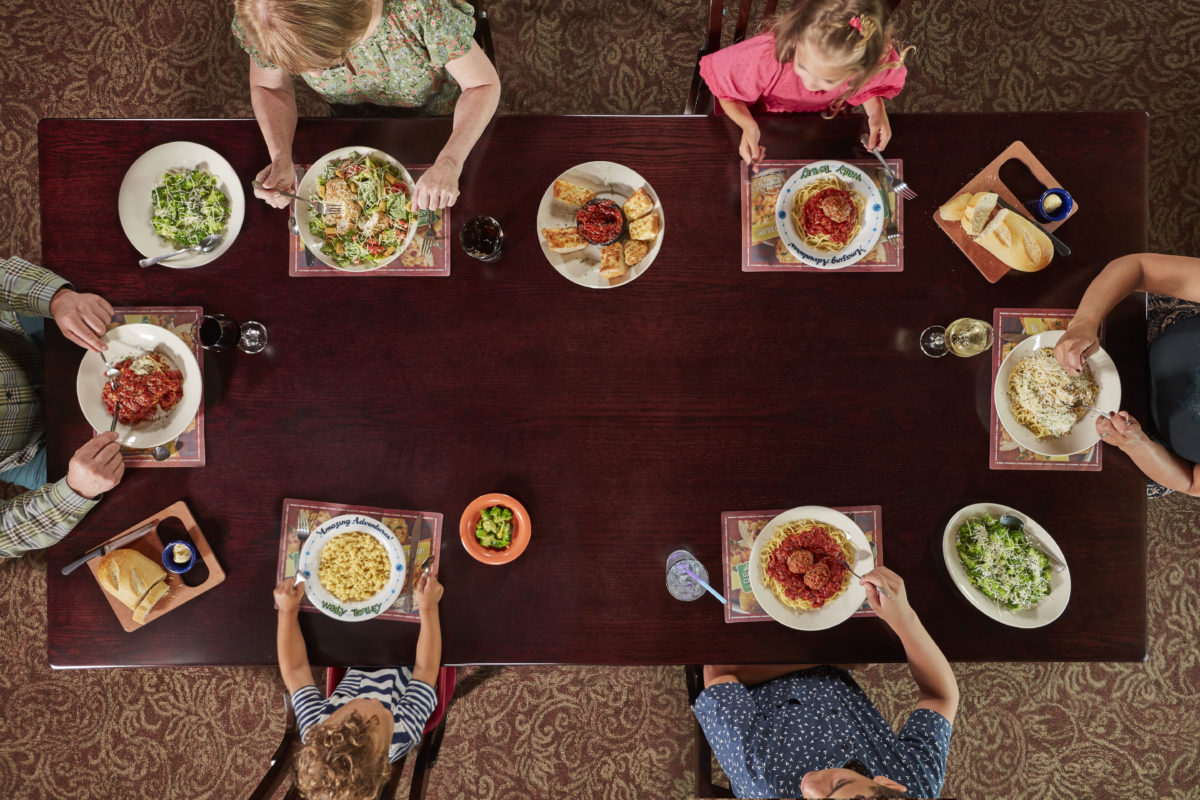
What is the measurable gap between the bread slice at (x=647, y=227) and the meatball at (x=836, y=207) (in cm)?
44

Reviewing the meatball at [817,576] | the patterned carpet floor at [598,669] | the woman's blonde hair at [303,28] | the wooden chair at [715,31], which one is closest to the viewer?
the woman's blonde hair at [303,28]

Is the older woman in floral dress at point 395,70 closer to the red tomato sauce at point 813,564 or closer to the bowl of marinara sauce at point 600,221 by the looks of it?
the bowl of marinara sauce at point 600,221

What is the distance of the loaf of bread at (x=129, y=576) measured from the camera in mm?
1705

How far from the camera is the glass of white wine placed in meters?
1.71

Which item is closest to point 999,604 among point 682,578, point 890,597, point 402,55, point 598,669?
point 890,597

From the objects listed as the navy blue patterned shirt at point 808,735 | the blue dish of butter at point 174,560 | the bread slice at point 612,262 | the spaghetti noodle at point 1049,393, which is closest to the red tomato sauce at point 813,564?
the navy blue patterned shirt at point 808,735

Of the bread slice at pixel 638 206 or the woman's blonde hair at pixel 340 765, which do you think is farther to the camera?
the bread slice at pixel 638 206

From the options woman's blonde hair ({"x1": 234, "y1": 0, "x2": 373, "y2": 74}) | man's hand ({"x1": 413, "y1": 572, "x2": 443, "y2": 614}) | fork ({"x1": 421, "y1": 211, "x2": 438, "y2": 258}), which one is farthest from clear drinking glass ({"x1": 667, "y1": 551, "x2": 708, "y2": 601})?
woman's blonde hair ({"x1": 234, "y1": 0, "x2": 373, "y2": 74})

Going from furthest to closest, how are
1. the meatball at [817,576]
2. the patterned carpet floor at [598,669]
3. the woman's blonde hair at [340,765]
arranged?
the patterned carpet floor at [598,669], the meatball at [817,576], the woman's blonde hair at [340,765]

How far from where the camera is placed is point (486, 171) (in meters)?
1.80

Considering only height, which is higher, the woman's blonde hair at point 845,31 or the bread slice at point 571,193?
the woman's blonde hair at point 845,31

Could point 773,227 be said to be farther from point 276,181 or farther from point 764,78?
point 276,181

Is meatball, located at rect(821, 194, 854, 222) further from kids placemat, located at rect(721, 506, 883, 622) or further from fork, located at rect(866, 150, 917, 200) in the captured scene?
kids placemat, located at rect(721, 506, 883, 622)

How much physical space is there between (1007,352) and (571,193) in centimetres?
126
